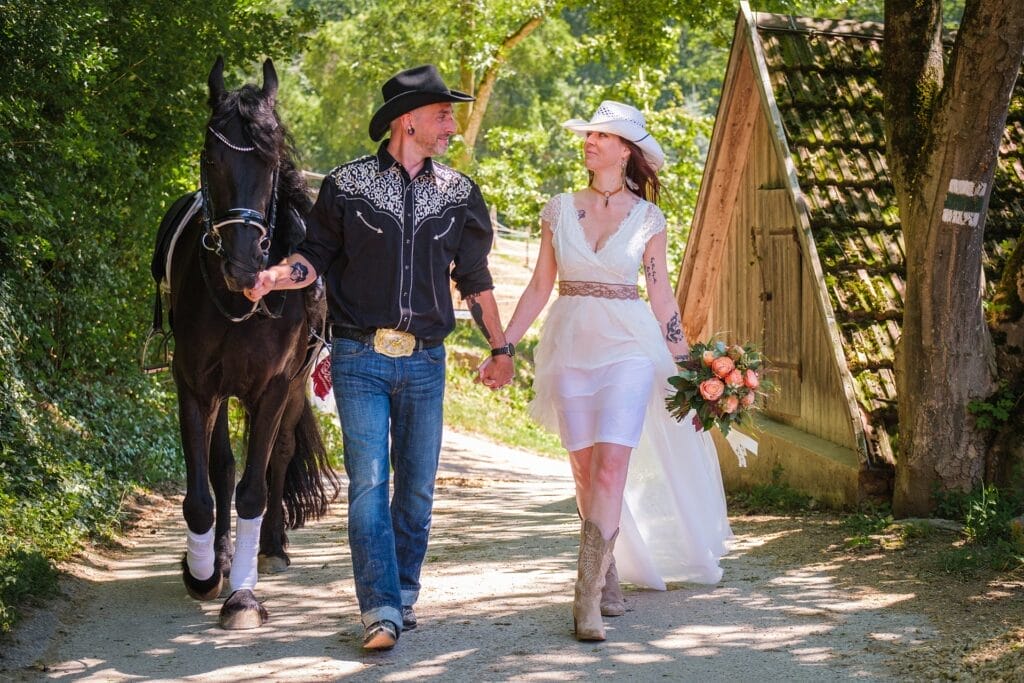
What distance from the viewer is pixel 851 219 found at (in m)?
9.38

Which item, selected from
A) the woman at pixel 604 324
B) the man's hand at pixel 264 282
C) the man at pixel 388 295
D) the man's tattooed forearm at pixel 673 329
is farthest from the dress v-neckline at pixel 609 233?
the man's hand at pixel 264 282

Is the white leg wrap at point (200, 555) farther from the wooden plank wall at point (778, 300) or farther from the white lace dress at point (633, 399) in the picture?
the wooden plank wall at point (778, 300)

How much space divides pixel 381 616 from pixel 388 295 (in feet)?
4.56

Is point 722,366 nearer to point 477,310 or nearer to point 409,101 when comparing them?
point 477,310

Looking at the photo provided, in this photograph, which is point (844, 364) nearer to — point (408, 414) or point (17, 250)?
point (408, 414)

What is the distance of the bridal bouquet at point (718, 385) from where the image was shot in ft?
18.8

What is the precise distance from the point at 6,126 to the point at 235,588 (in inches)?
180

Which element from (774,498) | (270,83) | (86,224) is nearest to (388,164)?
(270,83)

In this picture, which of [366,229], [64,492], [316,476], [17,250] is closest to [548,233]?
[366,229]

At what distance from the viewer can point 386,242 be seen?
→ 5.46m

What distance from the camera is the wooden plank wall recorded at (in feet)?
32.0

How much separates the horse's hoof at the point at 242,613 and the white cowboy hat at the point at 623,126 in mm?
2799

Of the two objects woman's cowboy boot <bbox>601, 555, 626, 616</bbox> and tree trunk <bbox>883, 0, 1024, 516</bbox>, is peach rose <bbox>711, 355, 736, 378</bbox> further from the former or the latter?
tree trunk <bbox>883, 0, 1024, 516</bbox>

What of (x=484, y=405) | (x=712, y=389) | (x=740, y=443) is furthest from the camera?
(x=484, y=405)
